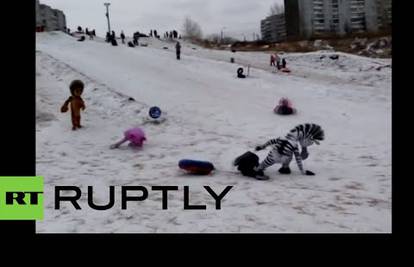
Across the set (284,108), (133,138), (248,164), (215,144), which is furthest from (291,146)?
(284,108)

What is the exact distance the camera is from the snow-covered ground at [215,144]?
516 cm

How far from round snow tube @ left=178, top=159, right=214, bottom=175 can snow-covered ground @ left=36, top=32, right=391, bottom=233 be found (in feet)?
0.54

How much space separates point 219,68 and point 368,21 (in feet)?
234

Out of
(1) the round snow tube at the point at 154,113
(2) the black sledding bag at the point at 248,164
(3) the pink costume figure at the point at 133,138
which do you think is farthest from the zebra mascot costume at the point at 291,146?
(1) the round snow tube at the point at 154,113

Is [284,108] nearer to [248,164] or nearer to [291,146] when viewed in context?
[291,146]

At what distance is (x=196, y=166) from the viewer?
738cm

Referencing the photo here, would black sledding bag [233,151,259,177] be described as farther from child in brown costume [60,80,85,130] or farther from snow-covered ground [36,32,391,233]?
child in brown costume [60,80,85,130]

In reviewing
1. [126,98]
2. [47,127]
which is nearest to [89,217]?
[47,127]

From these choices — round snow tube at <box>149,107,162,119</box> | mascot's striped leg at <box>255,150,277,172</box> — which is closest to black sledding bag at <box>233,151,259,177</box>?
mascot's striped leg at <box>255,150,277,172</box>

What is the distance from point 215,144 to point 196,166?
2.98 metres

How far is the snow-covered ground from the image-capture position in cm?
516

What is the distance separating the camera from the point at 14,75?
3.61 meters

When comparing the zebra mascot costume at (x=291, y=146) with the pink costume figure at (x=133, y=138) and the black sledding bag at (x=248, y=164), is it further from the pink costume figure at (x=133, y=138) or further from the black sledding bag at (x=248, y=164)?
the pink costume figure at (x=133, y=138)
